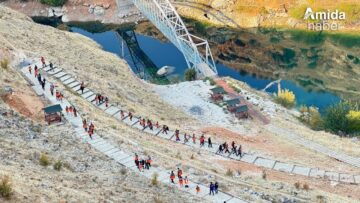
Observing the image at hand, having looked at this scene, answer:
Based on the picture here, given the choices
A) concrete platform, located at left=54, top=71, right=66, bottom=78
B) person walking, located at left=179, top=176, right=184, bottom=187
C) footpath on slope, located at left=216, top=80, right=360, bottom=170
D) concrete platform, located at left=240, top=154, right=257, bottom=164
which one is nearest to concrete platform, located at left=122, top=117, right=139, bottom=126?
concrete platform, located at left=54, top=71, right=66, bottom=78

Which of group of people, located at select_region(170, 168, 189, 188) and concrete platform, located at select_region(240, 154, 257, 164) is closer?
group of people, located at select_region(170, 168, 189, 188)

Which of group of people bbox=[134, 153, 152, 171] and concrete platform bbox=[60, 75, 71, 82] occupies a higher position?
concrete platform bbox=[60, 75, 71, 82]

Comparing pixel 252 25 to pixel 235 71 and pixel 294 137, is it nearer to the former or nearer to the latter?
pixel 235 71

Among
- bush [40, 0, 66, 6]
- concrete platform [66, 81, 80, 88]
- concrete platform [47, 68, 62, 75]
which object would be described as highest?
bush [40, 0, 66, 6]

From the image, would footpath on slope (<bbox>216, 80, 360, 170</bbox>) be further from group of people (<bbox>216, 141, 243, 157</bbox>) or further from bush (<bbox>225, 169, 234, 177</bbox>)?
bush (<bbox>225, 169, 234, 177</bbox>)

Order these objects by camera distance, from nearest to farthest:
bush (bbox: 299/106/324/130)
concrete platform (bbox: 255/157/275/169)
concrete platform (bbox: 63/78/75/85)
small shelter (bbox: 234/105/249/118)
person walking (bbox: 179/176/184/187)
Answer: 1. person walking (bbox: 179/176/184/187)
2. concrete platform (bbox: 255/157/275/169)
3. concrete platform (bbox: 63/78/75/85)
4. small shelter (bbox: 234/105/249/118)
5. bush (bbox: 299/106/324/130)

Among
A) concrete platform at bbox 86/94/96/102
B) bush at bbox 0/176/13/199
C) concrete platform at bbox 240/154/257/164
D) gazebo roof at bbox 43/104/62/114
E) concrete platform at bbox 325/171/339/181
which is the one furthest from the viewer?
concrete platform at bbox 86/94/96/102

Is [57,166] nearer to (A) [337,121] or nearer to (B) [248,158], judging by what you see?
(B) [248,158]

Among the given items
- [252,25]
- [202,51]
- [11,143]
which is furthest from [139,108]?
[252,25]

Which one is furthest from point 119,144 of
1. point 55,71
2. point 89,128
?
point 55,71
